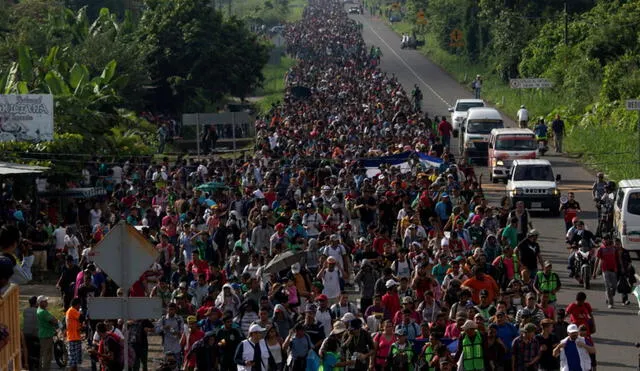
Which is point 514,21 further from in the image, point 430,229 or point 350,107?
point 430,229

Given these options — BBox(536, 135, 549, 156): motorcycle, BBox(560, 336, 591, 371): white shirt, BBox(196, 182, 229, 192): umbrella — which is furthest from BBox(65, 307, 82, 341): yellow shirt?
BBox(536, 135, 549, 156): motorcycle

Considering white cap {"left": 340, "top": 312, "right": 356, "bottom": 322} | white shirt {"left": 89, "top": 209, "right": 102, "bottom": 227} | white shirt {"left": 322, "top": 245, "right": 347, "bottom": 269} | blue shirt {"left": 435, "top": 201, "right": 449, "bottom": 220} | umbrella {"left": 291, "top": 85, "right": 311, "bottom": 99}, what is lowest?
umbrella {"left": 291, "top": 85, "right": 311, "bottom": 99}

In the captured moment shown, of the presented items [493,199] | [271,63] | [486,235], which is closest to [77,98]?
[493,199]

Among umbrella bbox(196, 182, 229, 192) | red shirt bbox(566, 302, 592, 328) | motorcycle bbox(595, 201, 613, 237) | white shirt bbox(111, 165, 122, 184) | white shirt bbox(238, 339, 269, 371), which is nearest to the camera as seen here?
white shirt bbox(238, 339, 269, 371)

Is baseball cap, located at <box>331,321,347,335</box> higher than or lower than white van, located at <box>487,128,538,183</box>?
higher

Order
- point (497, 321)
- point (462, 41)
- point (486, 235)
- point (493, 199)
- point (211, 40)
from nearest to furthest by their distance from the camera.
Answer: point (497, 321) < point (486, 235) < point (493, 199) < point (211, 40) < point (462, 41)

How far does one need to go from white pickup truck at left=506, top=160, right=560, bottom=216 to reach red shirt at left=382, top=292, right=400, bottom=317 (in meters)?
16.5

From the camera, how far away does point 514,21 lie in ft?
270

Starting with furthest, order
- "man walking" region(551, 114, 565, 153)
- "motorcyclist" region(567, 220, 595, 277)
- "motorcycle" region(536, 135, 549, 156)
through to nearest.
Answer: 1. "man walking" region(551, 114, 565, 153)
2. "motorcycle" region(536, 135, 549, 156)
3. "motorcyclist" region(567, 220, 595, 277)

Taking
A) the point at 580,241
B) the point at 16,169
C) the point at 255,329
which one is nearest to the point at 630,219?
the point at 580,241

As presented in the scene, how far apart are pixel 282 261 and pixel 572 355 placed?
579cm

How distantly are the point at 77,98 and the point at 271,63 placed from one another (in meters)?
59.7

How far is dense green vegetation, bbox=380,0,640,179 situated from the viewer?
52.6 meters

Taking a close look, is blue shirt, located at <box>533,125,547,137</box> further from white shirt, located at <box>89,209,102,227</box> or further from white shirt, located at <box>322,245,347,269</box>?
white shirt, located at <box>322,245,347,269</box>
